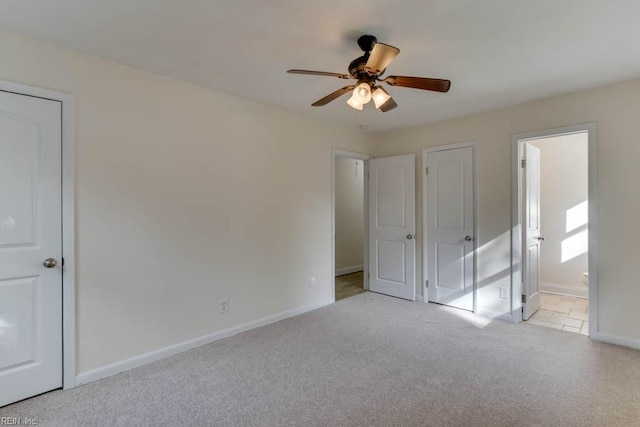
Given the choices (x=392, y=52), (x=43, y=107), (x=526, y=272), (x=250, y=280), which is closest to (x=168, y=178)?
(x=43, y=107)

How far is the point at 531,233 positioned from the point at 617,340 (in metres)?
1.24

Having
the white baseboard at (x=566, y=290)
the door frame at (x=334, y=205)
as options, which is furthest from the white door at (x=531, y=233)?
the door frame at (x=334, y=205)

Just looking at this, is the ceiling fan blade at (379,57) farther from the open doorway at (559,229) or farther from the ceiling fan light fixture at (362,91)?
the open doorway at (559,229)

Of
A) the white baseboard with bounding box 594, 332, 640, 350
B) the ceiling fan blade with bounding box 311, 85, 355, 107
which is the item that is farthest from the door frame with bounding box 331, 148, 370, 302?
the white baseboard with bounding box 594, 332, 640, 350

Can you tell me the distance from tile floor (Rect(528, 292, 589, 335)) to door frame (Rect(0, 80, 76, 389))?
4.33 meters

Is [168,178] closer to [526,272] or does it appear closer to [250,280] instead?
[250,280]

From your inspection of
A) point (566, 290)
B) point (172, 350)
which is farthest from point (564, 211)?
point (172, 350)

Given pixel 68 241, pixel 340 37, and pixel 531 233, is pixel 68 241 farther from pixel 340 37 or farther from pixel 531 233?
pixel 531 233

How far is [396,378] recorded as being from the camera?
234 centimetres

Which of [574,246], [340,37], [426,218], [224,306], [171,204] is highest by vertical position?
[340,37]

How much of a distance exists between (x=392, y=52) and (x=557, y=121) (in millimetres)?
2462

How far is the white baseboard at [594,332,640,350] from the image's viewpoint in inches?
110

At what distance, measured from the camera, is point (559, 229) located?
4.62 meters

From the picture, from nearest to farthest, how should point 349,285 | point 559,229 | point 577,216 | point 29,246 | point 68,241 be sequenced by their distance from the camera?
point 29,246, point 68,241, point 577,216, point 559,229, point 349,285
